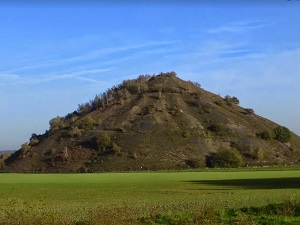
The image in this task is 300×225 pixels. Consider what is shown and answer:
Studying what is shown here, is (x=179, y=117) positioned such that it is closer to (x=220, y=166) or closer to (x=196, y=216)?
(x=220, y=166)

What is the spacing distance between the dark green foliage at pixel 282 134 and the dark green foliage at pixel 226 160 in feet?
82.1

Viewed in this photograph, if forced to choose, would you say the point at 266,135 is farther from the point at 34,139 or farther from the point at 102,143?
the point at 34,139

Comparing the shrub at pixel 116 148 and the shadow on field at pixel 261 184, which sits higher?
the shrub at pixel 116 148

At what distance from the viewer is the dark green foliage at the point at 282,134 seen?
154125 millimetres

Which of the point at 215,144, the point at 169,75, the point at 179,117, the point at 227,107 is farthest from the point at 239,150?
the point at 169,75

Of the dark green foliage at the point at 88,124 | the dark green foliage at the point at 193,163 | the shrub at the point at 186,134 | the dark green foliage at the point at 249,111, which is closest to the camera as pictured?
the dark green foliage at the point at 193,163

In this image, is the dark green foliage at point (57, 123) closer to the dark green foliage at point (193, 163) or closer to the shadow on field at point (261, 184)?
the dark green foliage at point (193, 163)

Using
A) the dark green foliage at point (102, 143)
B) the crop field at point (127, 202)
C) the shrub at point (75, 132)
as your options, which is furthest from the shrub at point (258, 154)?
the crop field at point (127, 202)

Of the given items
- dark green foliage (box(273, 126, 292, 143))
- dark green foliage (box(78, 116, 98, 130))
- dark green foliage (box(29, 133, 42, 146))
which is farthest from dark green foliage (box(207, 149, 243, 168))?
dark green foliage (box(29, 133, 42, 146))

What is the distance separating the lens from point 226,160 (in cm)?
12825

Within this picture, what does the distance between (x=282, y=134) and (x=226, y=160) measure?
32.9 metres

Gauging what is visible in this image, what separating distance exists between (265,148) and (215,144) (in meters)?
13.1

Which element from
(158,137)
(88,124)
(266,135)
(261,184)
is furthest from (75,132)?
(261,184)

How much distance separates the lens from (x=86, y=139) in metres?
150
